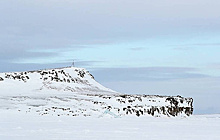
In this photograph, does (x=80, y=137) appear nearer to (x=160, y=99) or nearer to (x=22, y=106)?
(x=22, y=106)

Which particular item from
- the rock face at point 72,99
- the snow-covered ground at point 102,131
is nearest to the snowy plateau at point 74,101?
the rock face at point 72,99

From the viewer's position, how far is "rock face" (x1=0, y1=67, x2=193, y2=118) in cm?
2953

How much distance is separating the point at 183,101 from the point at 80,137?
3202 centimetres

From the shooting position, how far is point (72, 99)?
34000mm

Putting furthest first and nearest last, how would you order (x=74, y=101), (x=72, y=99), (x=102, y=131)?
(x=72, y=99)
(x=74, y=101)
(x=102, y=131)

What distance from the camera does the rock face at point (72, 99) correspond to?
29.5 meters

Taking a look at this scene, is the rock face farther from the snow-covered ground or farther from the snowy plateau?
the snow-covered ground

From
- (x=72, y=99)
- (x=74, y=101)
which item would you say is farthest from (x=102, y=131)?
(x=72, y=99)

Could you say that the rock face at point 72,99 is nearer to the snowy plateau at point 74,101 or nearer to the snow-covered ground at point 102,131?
the snowy plateau at point 74,101

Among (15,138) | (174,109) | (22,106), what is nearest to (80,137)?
(15,138)

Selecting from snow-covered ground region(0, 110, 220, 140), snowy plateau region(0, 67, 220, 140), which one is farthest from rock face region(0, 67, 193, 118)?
snow-covered ground region(0, 110, 220, 140)

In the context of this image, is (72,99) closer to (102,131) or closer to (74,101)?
(74,101)

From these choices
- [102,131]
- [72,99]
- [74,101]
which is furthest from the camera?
[72,99]

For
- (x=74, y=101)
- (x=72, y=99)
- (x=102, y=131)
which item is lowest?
(x=102, y=131)
